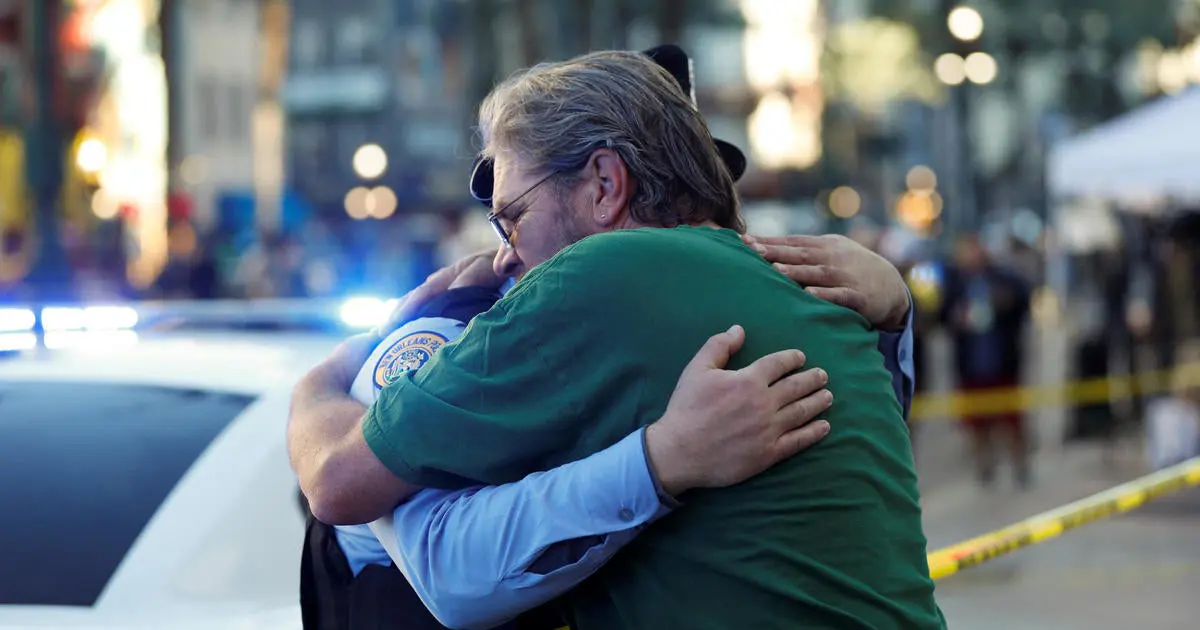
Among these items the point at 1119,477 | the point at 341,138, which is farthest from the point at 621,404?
the point at 341,138

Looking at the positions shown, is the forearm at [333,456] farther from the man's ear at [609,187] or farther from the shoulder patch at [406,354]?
the man's ear at [609,187]

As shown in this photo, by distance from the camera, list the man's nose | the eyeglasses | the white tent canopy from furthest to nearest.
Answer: the white tent canopy, the man's nose, the eyeglasses

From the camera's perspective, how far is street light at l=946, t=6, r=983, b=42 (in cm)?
1928

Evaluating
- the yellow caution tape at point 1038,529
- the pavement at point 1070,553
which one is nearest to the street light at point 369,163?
the pavement at point 1070,553

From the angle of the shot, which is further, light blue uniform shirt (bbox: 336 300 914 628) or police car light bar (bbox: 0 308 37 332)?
police car light bar (bbox: 0 308 37 332)

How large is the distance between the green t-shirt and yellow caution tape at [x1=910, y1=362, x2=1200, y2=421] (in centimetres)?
1184

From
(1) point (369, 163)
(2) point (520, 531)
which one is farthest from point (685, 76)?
(1) point (369, 163)

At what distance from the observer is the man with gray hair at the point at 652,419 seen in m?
2.04

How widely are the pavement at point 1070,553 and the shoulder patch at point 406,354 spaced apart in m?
5.75

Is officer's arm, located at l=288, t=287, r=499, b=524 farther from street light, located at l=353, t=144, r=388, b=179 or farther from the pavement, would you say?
street light, located at l=353, t=144, r=388, b=179

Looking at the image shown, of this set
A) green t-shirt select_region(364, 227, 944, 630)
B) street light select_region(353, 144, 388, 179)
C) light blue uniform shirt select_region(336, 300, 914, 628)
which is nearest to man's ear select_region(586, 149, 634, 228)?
green t-shirt select_region(364, 227, 944, 630)

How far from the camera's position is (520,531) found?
205 cm

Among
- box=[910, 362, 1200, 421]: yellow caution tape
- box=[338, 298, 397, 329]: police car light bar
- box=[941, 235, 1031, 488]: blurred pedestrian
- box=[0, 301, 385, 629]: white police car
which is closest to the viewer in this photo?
box=[0, 301, 385, 629]: white police car

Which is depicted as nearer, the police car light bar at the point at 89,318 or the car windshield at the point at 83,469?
the car windshield at the point at 83,469
